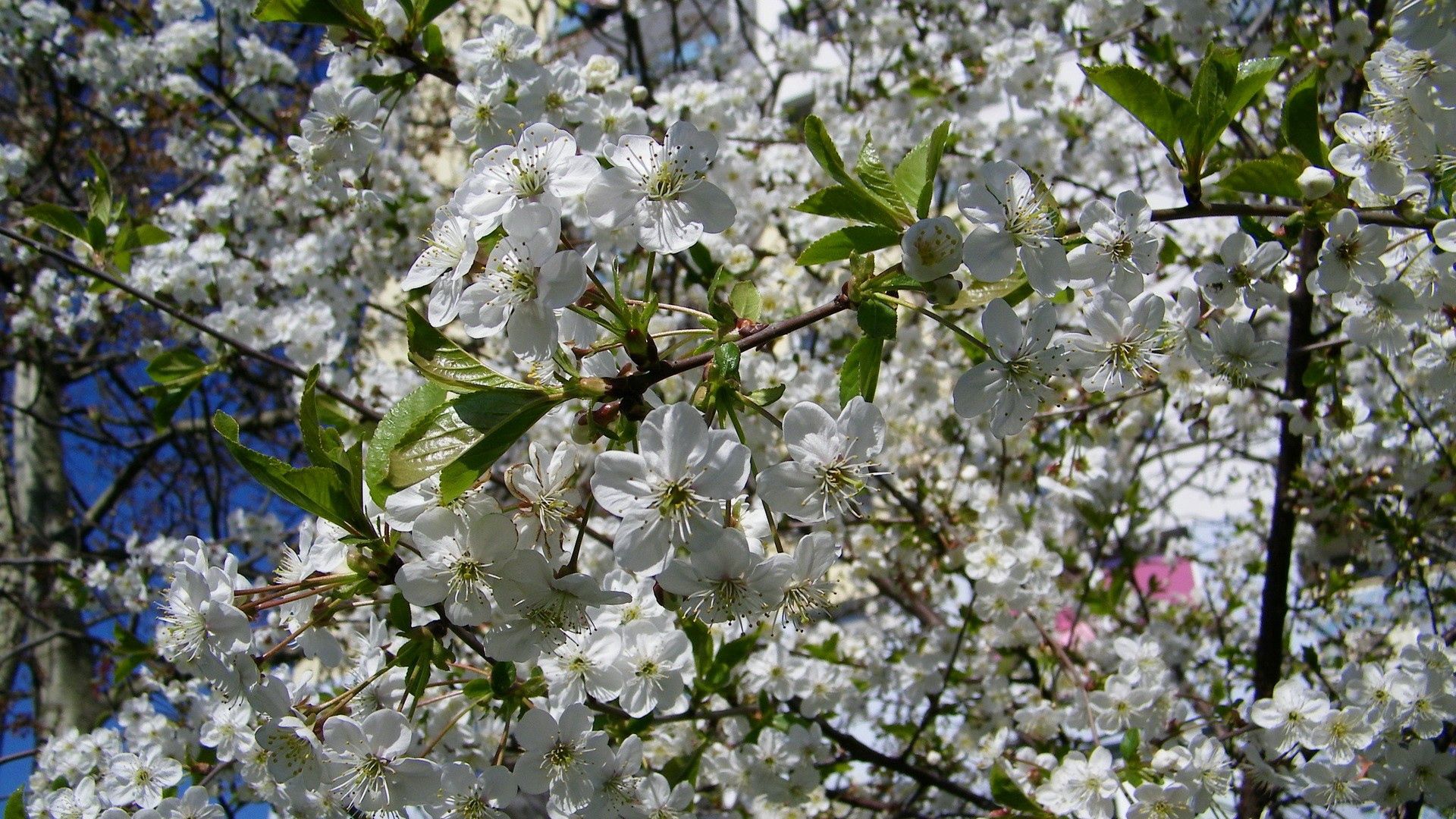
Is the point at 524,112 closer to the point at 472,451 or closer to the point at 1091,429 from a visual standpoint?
the point at 472,451

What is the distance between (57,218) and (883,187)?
237 cm

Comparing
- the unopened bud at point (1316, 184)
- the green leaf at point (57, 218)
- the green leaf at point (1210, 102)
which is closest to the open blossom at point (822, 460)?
the green leaf at point (1210, 102)

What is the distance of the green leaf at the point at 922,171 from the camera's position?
1.28 m

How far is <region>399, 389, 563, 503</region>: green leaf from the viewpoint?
45.5 inches

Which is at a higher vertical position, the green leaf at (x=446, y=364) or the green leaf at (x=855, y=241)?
the green leaf at (x=855, y=241)

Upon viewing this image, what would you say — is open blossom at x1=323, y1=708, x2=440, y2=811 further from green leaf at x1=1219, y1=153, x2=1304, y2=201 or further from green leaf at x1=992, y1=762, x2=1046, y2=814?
green leaf at x1=1219, y1=153, x2=1304, y2=201

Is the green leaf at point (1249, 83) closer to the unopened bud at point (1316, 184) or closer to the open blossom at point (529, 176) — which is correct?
the unopened bud at point (1316, 184)

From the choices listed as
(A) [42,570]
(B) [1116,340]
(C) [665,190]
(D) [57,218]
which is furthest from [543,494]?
(A) [42,570]

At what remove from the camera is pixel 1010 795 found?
2096 mm

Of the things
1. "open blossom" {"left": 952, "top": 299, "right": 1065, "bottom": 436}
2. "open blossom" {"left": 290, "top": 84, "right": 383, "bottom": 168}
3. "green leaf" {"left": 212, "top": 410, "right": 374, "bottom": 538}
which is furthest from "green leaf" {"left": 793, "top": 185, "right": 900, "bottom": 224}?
"open blossom" {"left": 290, "top": 84, "right": 383, "bottom": 168}

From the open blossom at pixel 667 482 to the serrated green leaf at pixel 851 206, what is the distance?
36cm

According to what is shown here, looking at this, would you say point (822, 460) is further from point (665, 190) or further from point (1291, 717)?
point (1291, 717)

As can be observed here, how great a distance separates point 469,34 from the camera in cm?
849

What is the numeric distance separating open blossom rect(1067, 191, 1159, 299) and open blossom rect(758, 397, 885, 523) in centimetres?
44
